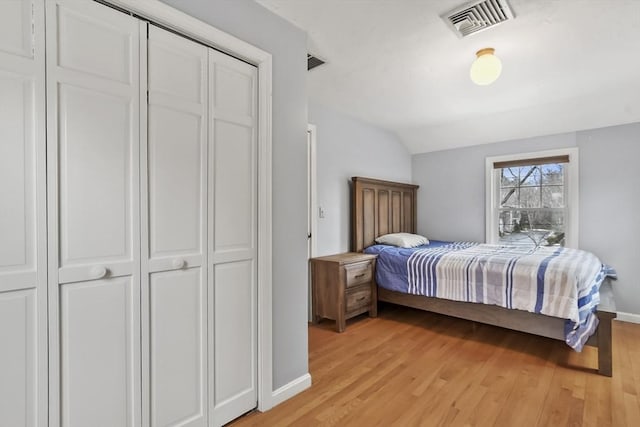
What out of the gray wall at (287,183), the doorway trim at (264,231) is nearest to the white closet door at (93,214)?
the doorway trim at (264,231)

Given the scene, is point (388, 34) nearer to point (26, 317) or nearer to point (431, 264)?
point (431, 264)

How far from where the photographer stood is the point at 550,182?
12.8 feet

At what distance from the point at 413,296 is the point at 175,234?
2.56 m

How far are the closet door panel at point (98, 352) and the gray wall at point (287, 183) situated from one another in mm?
781

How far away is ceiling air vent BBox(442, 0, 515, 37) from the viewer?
1787 mm

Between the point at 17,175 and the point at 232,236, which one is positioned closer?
the point at 17,175

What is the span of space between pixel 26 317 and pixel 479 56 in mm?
2977

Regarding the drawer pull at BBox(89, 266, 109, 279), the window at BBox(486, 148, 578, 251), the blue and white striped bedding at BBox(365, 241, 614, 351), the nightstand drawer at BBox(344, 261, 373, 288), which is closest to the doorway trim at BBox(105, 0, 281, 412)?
the drawer pull at BBox(89, 266, 109, 279)

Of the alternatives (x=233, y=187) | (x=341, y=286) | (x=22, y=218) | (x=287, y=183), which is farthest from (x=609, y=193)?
(x=22, y=218)

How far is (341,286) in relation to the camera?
307 centimetres

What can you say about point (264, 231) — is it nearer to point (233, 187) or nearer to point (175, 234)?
point (233, 187)

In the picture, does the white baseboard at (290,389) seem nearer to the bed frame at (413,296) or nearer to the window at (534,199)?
the bed frame at (413,296)

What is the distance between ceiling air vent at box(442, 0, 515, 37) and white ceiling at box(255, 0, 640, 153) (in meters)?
0.05

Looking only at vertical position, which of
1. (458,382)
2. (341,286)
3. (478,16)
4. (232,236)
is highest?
(478,16)
